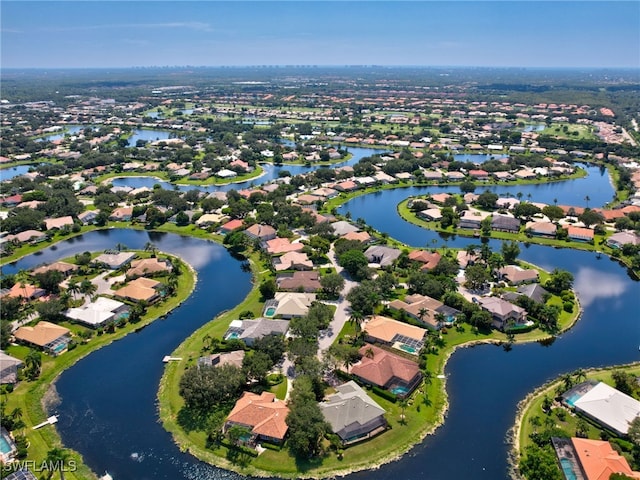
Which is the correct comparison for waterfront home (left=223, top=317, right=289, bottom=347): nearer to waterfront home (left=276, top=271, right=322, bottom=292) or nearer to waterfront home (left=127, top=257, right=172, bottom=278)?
waterfront home (left=276, top=271, right=322, bottom=292)

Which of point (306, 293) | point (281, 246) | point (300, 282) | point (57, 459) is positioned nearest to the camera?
point (57, 459)

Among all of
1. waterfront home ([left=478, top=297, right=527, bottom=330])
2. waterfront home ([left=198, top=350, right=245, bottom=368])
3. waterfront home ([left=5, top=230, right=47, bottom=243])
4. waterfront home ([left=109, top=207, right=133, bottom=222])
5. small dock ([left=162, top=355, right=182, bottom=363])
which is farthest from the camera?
waterfront home ([left=109, top=207, right=133, bottom=222])

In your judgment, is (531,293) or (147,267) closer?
(531,293)

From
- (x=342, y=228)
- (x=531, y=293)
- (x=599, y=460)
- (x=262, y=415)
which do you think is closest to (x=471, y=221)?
(x=342, y=228)

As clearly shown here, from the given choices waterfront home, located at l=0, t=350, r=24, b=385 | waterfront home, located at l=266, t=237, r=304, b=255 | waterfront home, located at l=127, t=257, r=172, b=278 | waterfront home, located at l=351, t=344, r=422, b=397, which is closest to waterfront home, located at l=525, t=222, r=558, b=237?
waterfront home, located at l=266, t=237, r=304, b=255

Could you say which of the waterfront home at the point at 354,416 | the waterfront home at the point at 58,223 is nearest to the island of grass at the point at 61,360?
the waterfront home at the point at 354,416

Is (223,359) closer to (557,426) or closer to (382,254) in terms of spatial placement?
(557,426)

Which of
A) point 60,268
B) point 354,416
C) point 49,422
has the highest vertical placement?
point 60,268
